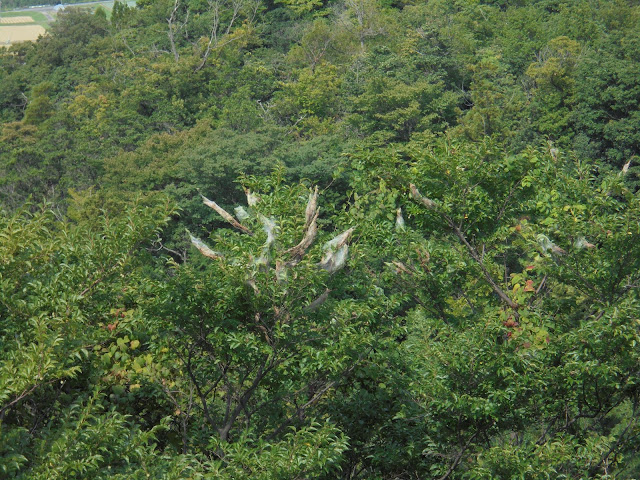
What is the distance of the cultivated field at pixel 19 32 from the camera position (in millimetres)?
63062

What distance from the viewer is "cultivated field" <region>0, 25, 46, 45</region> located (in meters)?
63.1

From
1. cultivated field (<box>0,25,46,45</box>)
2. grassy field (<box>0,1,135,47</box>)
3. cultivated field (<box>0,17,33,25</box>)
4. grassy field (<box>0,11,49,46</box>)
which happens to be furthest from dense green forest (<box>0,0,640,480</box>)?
cultivated field (<box>0,17,33,25</box>)

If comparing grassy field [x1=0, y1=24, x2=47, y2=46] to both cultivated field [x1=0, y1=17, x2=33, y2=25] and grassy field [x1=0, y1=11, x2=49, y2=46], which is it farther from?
cultivated field [x1=0, y1=17, x2=33, y2=25]

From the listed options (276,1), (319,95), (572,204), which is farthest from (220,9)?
(572,204)

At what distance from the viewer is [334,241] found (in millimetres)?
6090

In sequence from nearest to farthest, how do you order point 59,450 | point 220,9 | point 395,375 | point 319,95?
point 59,450
point 395,375
point 319,95
point 220,9

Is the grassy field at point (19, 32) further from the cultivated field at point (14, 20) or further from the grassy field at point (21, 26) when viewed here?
the cultivated field at point (14, 20)

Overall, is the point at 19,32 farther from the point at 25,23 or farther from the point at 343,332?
the point at 343,332

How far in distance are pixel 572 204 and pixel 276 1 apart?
42.1m

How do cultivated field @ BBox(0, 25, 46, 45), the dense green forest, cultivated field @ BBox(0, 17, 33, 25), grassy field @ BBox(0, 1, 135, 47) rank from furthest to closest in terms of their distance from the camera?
cultivated field @ BBox(0, 17, 33, 25) < grassy field @ BBox(0, 1, 135, 47) < cultivated field @ BBox(0, 25, 46, 45) < the dense green forest

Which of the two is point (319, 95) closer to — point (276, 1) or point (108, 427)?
point (276, 1)

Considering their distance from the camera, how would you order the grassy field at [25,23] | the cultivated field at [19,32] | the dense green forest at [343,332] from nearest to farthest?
the dense green forest at [343,332]
the cultivated field at [19,32]
the grassy field at [25,23]

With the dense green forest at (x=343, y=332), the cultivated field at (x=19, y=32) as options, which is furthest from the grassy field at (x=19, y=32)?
the dense green forest at (x=343, y=332)

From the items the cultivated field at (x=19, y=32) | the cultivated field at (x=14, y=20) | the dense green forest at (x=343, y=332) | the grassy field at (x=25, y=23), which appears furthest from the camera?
the cultivated field at (x=14, y=20)
